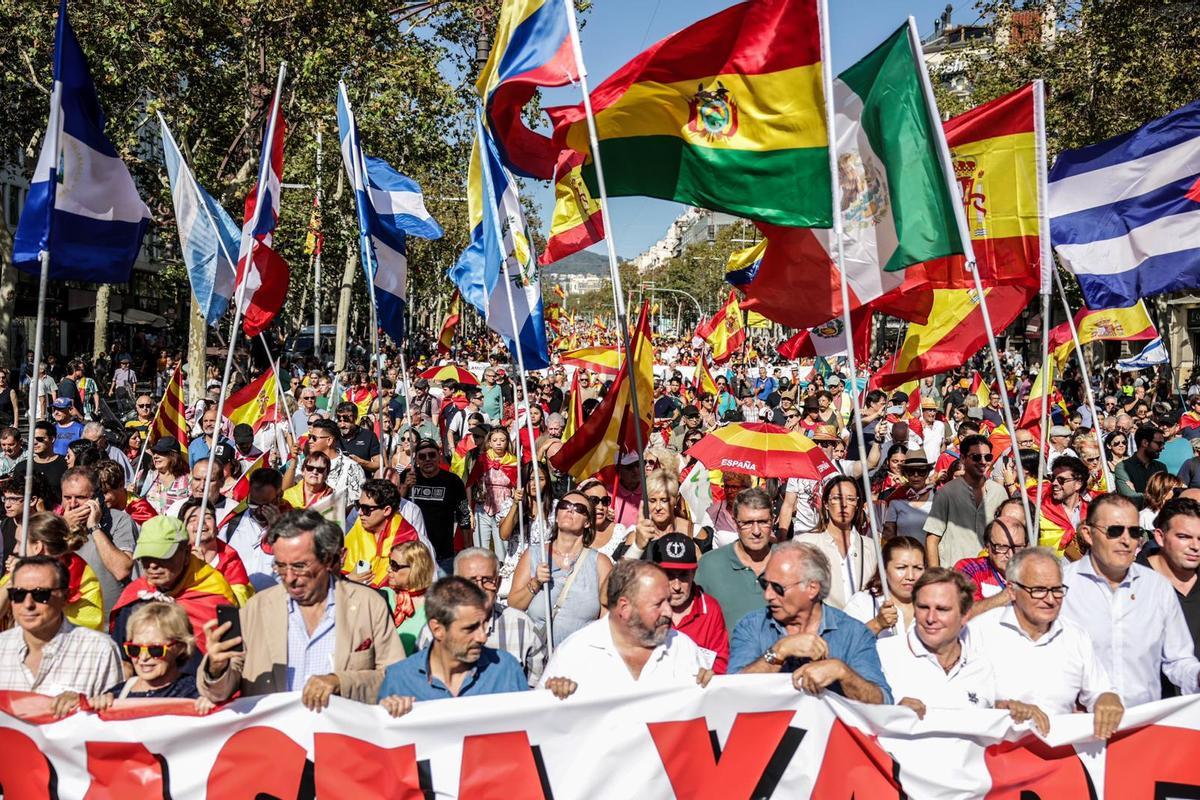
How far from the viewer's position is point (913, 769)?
14.5ft

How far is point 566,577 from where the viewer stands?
6.07 m

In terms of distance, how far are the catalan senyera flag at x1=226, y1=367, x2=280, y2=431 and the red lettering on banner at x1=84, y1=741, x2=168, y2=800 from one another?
707 centimetres

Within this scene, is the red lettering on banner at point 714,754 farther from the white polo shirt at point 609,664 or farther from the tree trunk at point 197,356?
the tree trunk at point 197,356

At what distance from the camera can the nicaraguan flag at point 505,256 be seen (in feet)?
24.7

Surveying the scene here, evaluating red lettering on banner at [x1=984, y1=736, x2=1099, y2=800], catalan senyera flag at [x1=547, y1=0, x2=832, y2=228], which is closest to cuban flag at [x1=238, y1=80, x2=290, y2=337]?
catalan senyera flag at [x1=547, y1=0, x2=832, y2=228]

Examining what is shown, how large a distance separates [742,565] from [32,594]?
3.22 meters

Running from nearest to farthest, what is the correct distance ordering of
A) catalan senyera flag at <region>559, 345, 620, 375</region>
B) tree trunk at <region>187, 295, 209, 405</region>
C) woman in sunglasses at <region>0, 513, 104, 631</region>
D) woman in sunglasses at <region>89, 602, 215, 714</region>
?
woman in sunglasses at <region>89, 602, 215, 714</region>, woman in sunglasses at <region>0, 513, 104, 631</region>, catalan senyera flag at <region>559, 345, 620, 375</region>, tree trunk at <region>187, 295, 209, 405</region>

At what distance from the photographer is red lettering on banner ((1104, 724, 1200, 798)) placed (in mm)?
4438

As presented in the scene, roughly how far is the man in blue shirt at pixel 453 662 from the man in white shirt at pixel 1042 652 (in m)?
1.90

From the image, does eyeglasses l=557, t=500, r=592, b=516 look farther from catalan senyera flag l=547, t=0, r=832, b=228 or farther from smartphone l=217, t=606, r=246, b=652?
smartphone l=217, t=606, r=246, b=652

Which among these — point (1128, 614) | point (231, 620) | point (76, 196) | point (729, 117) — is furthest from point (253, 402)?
point (1128, 614)

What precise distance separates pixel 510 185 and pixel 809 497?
3271 millimetres

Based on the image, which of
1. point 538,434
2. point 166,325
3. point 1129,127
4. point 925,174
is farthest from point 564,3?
point 166,325

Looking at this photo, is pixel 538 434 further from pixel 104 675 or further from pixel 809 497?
pixel 104 675
